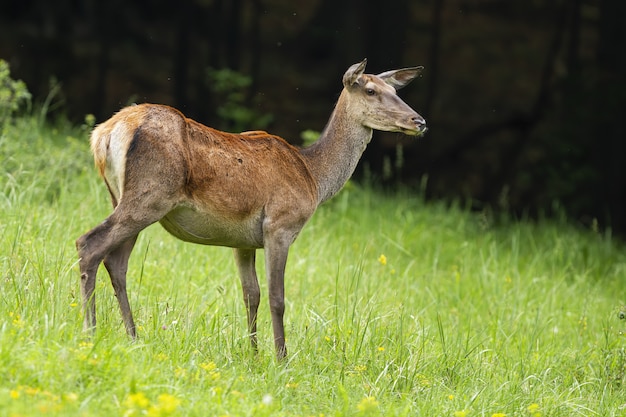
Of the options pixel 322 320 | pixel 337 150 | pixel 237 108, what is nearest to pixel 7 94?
pixel 337 150

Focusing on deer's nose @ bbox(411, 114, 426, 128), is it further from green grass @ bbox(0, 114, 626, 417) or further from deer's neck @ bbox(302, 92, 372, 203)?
green grass @ bbox(0, 114, 626, 417)

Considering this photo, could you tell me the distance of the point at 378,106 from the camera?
6.34m

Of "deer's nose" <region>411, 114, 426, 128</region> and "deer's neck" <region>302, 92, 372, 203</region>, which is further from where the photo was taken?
"deer's neck" <region>302, 92, 372, 203</region>

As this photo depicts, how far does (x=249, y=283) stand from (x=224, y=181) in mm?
849

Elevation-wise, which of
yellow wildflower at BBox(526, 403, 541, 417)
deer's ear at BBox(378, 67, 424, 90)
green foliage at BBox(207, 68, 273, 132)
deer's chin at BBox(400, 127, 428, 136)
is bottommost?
yellow wildflower at BBox(526, 403, 541, 417)

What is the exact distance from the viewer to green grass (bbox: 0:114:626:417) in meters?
4.54

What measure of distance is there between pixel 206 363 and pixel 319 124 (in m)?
12.0

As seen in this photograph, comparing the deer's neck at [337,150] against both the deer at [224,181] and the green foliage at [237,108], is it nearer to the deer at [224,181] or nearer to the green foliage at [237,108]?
the deer at [224,181]

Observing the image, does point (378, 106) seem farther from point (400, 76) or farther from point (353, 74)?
point (400, 76)

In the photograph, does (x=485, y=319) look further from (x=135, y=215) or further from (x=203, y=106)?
(x=203, y=106)

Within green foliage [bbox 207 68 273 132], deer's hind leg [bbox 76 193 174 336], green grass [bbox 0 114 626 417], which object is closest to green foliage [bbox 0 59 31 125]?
green grass [bbox 0 114 626 417]

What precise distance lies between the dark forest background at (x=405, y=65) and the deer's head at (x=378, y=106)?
445 centimetres

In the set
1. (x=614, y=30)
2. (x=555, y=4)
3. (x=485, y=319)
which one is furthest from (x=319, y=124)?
(x=485, y=319)

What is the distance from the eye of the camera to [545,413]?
5730 millimetres
